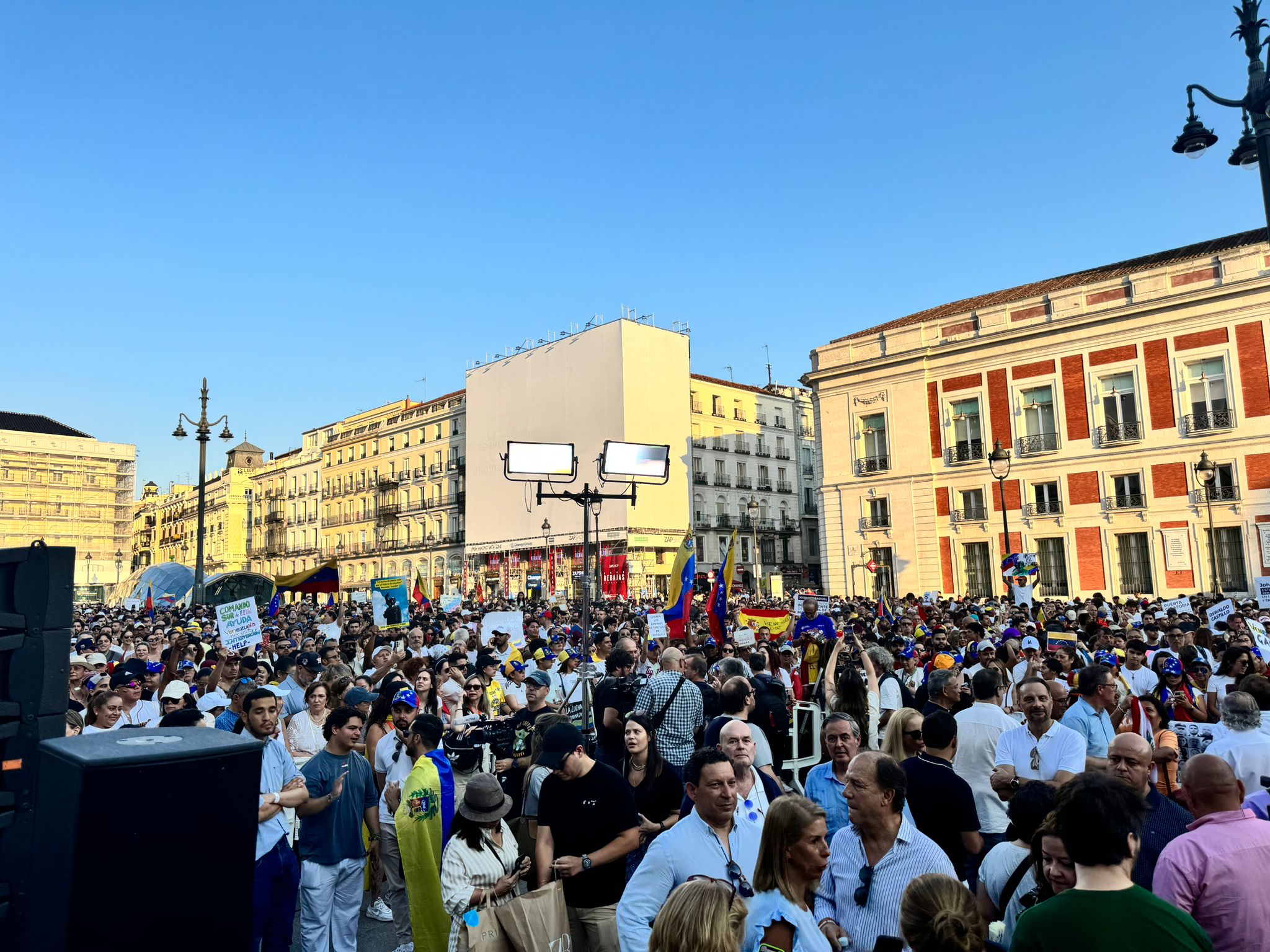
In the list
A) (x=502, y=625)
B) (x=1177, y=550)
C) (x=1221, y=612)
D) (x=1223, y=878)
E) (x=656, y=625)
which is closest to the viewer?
(x=1223, y=878)

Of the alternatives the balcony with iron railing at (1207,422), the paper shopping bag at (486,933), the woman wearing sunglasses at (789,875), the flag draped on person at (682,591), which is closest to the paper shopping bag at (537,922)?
the paper shopping bag at (486,933)

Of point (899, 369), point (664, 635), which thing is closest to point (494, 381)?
point (899, 369)

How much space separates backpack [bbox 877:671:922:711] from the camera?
29.7ft

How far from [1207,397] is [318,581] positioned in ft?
107

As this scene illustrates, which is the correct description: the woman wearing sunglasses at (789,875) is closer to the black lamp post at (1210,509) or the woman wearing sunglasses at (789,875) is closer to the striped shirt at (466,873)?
the striped shirt at (466,873)

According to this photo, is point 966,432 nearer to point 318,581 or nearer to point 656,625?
point 656,625

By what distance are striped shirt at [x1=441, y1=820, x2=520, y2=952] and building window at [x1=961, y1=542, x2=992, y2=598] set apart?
103 ft

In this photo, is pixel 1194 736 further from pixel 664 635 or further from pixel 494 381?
pixel 494 381

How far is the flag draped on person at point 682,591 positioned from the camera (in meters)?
14.3

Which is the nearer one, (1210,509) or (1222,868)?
(1222,868)

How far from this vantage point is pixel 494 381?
56906 mm

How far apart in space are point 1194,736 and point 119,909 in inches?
247

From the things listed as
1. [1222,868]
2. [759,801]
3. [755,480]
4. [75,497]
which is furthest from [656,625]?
[75,497]

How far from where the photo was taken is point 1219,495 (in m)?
29.2
